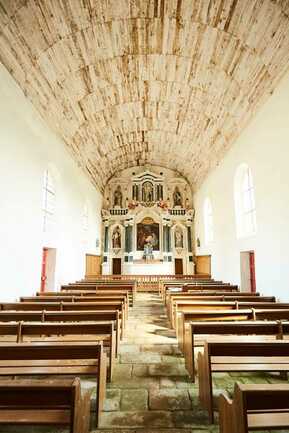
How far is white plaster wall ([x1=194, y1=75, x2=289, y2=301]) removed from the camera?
6145 millimetres

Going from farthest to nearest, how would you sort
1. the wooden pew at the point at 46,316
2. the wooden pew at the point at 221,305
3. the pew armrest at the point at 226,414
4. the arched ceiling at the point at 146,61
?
the arched ceiling at the point at 146,61 → the wooden pew at the point at 221,305 → the wooden pew at the point at 46,316 → the pew armrest at the point at 226,414

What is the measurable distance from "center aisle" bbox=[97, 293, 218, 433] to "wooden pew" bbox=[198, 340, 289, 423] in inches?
8.8

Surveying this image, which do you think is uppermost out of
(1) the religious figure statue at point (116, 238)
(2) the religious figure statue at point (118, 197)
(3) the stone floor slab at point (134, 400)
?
(2) the religious figure statue at point (118, 197)

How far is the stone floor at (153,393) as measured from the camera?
2312mm

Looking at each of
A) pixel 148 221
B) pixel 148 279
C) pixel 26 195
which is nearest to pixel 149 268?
pixel 148 279

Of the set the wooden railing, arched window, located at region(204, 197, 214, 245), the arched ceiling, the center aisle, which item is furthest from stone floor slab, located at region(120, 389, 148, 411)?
arched window, located at region(204, 197, 214, 245)

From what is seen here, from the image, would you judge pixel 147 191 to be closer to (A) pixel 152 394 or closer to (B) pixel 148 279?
(B) pixel 148 279

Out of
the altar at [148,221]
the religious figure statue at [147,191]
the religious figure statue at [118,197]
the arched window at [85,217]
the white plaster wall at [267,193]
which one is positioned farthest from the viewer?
the religious figure statue at [118,197]

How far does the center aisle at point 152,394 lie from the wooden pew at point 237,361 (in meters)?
0.22

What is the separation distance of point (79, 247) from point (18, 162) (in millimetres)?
5794

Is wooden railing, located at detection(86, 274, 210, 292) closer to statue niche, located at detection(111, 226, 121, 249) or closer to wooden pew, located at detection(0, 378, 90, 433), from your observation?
statue niche, located at detection(111, 226, 121, 249)

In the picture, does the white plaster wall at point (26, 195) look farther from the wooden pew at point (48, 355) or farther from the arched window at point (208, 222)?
the arched window at point (208, 222)

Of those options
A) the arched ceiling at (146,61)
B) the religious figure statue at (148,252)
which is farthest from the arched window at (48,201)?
the religious figure statue at (148,252)

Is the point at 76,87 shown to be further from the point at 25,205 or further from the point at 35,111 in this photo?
the point at 25,205
